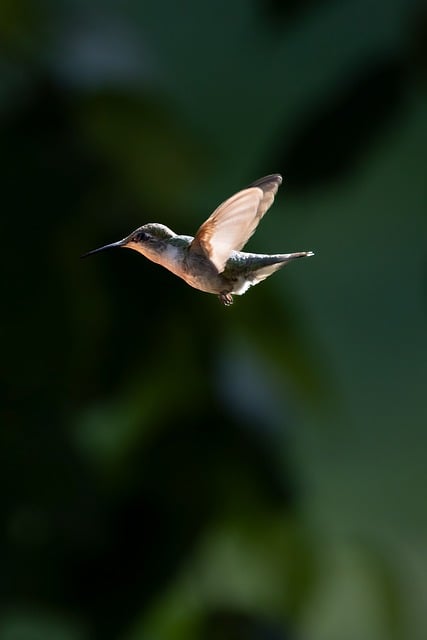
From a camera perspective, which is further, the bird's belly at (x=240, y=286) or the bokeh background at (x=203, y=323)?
the bokeh background at (x=203, y=323)

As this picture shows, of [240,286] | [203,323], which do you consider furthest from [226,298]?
[203,323]

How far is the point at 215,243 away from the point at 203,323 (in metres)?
1.07

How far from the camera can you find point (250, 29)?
1405 mm

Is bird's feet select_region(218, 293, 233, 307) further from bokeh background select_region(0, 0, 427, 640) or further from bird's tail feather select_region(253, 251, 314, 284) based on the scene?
bokeh background select_region(0, 0, 427, 640)

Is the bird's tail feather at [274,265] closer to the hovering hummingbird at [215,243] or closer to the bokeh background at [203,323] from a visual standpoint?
the hovering hummingbird at [215,243]

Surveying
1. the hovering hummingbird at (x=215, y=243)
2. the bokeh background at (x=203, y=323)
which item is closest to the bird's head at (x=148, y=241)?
the hovering hummingbird at (x=215, y=243)

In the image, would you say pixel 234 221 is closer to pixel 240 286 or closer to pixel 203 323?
pixel 240 286

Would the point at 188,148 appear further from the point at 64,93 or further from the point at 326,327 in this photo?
the point at 326,327

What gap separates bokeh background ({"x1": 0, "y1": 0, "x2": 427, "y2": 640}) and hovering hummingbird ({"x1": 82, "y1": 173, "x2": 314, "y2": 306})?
37.6 inches

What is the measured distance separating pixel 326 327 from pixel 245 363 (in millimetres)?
166

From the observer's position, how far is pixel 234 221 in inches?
8.3

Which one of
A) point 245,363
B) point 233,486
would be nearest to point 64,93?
point 245,363

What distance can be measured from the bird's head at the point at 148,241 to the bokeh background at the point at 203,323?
3.14 ft

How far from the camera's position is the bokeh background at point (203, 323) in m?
1.20
